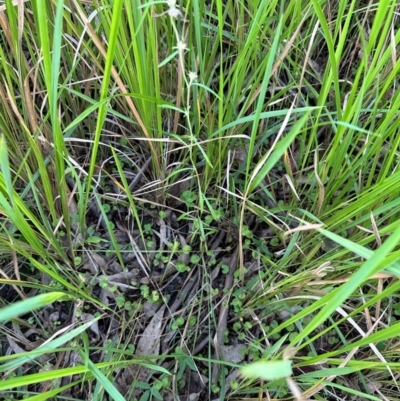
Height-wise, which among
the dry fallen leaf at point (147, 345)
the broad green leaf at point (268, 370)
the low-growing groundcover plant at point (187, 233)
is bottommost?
the dry fallen leaf at point (147, 345)

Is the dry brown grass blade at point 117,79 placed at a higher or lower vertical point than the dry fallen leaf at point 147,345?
higher

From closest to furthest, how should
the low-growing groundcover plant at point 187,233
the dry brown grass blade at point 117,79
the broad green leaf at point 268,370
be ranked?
the broad green leaf at point 268,370 < the dry brown grass blade at point 117,79 < the low-growing groundcover plant at point 187,233

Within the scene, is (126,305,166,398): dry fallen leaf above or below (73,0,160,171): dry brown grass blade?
below

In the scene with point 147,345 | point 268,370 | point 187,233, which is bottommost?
point 147,345

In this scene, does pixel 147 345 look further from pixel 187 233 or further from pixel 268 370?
pixel 268 370

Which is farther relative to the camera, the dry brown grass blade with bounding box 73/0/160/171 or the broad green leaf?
the dry brown grass blade with bounding box 73/0/160/171

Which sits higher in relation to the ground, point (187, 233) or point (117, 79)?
point (117, 79)

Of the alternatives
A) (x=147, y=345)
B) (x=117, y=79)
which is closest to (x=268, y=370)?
(x=117, y=79)

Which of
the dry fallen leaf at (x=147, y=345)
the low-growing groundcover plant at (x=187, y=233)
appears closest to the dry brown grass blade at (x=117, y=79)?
the low-growing groundcover plant at (x=187, y=233)

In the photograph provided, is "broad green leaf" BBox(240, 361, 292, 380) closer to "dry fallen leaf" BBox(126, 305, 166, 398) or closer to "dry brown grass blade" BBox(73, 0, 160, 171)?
"dry brown grass blade" BBox(73, 0, 160, 171)

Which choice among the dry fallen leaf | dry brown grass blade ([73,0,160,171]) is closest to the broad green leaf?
dry brown grass blade ([73,0,160,171])

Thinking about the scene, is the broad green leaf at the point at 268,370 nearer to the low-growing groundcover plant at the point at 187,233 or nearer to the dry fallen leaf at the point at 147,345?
the low-growing groundcover plant at the point at 187,233
